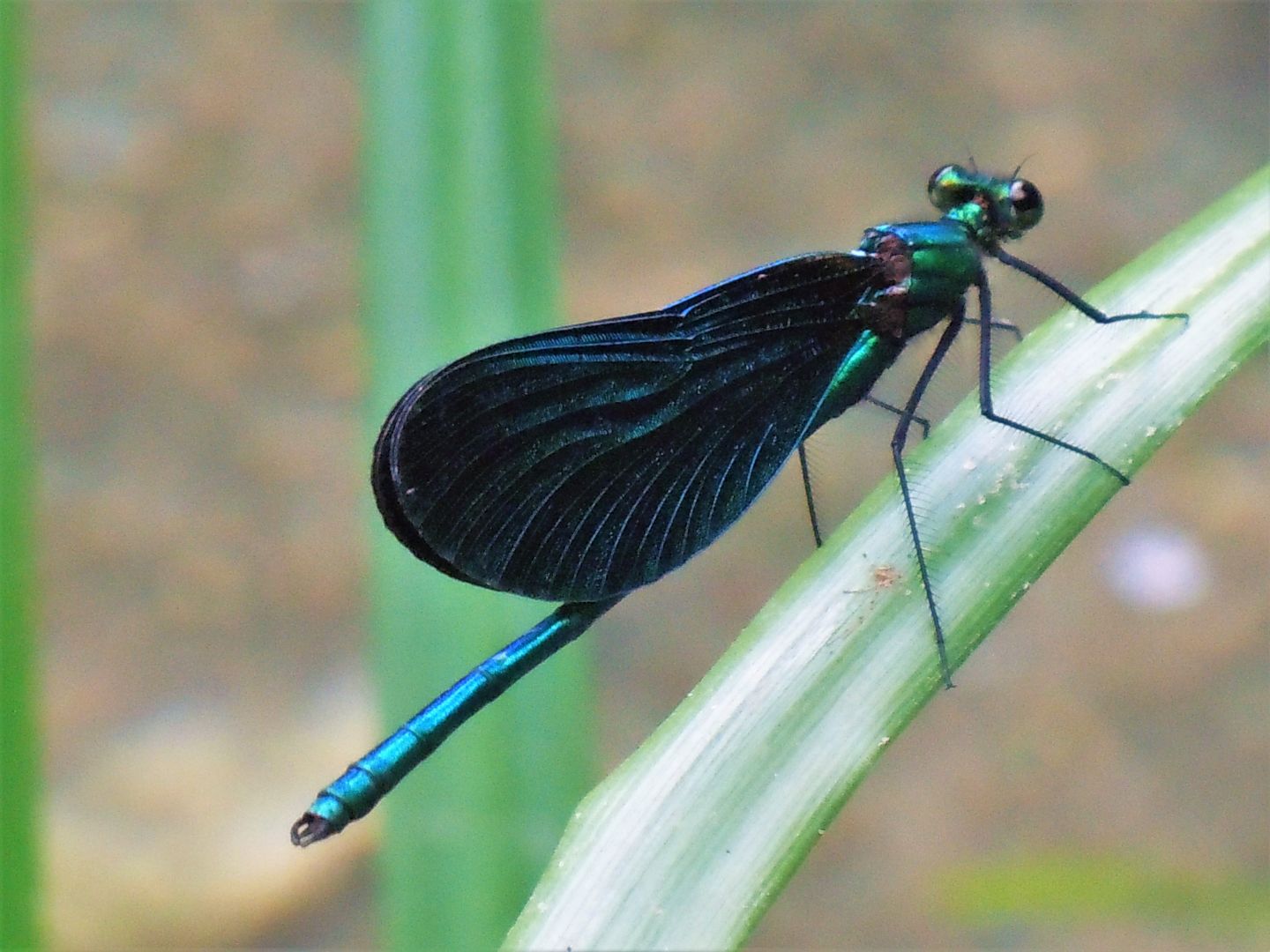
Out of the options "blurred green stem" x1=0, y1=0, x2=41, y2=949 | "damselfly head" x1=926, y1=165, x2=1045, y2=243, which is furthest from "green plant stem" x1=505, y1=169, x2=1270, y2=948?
"blurred green stem" x1=0, y1=0, x2=41, y2=949

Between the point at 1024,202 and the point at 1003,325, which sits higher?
the point at 1024,202

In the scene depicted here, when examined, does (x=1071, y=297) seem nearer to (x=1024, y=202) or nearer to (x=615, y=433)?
(x=1024, y=202)

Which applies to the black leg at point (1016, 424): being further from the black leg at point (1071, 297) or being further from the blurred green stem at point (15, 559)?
the blurred green stem at point (15, 559)

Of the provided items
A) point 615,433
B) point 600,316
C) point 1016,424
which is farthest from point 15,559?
point 600,316

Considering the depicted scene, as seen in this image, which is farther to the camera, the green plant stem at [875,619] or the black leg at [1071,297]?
the black leg at [1071,297]

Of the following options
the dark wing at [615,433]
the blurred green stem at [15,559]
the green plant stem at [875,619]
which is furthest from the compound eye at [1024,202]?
the blurred green stem at [15,559]

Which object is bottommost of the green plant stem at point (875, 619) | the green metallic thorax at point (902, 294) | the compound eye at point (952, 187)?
the green plant stem at point (875, 619)

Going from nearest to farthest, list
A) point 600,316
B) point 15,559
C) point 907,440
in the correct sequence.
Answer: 1. point 15,559
2. point 907,440
3. point 600,316

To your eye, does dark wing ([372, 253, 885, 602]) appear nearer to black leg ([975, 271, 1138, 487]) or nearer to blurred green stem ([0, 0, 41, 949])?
black leg ([975, 271, 1138, 487])
